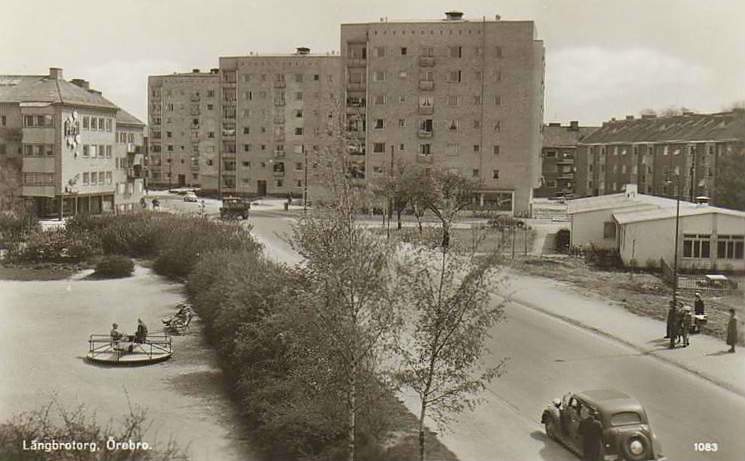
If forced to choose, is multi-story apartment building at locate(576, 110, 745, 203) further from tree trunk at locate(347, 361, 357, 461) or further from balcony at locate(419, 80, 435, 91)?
tree trunk at locate(347, 361, 357, 461)

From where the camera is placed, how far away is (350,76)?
57.0m

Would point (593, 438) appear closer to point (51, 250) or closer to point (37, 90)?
point (51, 250)

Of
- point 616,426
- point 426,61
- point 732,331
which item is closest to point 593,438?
point 616,426

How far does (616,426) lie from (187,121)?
91.1 m

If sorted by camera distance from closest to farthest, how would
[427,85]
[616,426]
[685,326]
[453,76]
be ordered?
1. [616,426]
2. [685,326]
3. [427,85]
4. [453,76]

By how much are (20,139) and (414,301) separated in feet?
122

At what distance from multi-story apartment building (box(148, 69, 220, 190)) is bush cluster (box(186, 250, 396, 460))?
255ft

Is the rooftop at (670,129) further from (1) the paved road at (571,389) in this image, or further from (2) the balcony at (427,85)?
(1) the paved road at (571,389)

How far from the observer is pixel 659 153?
7319 centimetres

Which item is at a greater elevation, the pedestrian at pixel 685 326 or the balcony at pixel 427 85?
the balcony at pixel 427 85

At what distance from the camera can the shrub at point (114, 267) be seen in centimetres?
3447

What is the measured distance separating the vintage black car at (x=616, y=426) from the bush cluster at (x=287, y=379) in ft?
11.1

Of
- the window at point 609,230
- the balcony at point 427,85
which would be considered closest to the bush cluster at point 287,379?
the window at point 609,230

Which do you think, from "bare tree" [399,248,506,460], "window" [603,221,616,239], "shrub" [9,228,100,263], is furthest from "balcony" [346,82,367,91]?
"bare tree" [399,248,506,460]
